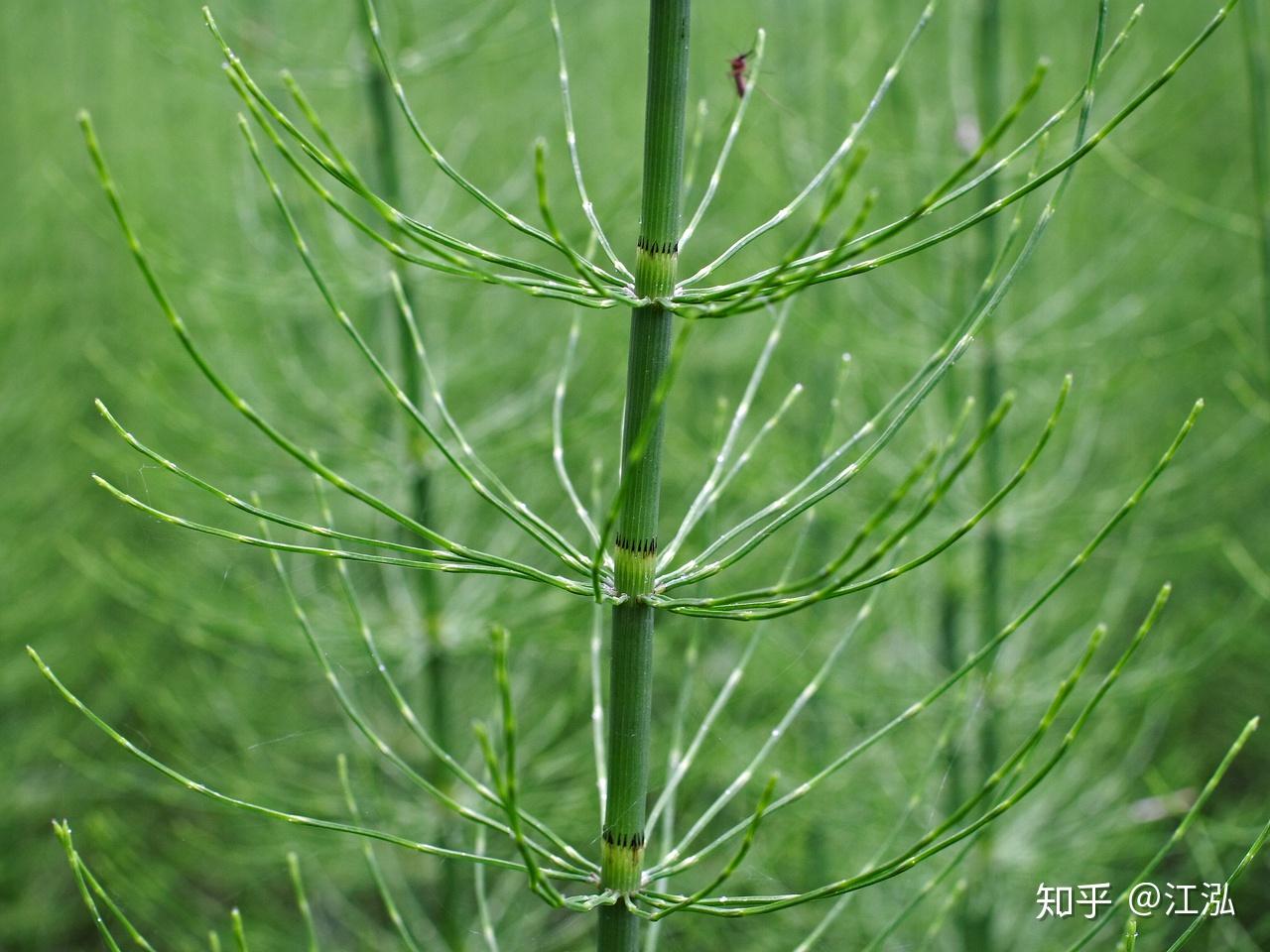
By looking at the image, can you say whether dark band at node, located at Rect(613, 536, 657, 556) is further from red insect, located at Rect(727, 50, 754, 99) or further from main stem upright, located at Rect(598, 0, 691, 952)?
red insect, located at Rect(727, 50, 754, 99)

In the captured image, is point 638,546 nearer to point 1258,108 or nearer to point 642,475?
point 642,475

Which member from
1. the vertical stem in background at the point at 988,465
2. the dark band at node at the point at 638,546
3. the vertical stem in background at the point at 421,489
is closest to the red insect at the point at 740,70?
the dark band at node at the point at 638,546

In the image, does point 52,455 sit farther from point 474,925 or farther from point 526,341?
point 474,925

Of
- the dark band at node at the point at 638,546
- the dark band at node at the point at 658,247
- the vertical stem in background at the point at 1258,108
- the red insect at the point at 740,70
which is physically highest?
the vertical stem in background at the point at 1258,108

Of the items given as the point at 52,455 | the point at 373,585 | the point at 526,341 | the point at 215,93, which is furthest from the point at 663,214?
the point at 215,93

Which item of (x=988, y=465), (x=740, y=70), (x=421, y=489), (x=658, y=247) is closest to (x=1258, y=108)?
(x=988, y=465)

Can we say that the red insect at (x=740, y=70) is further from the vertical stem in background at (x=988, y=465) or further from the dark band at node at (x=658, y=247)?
the vertical stem in background at (x=988, y=465)
